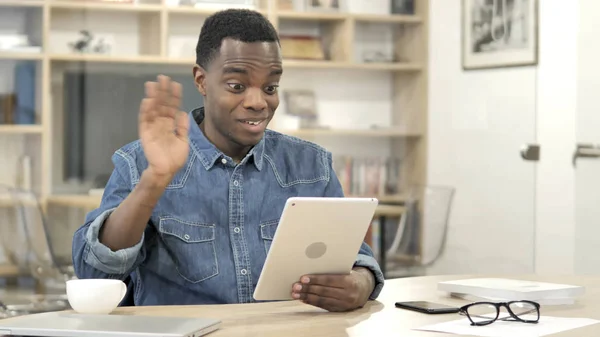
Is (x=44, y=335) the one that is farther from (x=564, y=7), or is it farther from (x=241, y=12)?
(x=564, y=7)

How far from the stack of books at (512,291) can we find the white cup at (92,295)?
682 millimetres

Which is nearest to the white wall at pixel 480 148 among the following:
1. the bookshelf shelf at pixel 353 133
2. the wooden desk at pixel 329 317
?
the bookshelf shelf at pixel 353 133

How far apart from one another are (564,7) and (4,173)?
2.61 metres

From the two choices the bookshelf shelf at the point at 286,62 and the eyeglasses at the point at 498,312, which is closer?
the eyeglasses at the point at 498,312

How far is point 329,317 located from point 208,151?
0.49 metres

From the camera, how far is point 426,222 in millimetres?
4957

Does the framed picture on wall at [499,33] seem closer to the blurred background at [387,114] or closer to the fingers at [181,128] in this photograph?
the blurred background at [387,114]

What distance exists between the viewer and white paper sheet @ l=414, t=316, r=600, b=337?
1.54 m

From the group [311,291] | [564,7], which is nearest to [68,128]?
[564,7]

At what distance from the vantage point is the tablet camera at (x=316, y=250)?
1.72 m

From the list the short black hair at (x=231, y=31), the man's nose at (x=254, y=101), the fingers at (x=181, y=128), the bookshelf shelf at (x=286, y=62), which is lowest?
the fingers at (x=181, y=128)

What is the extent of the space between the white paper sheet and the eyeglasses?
10 millimetres

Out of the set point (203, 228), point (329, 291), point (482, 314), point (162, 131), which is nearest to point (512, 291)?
point (482, 314)

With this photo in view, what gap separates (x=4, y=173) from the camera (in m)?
4.24
